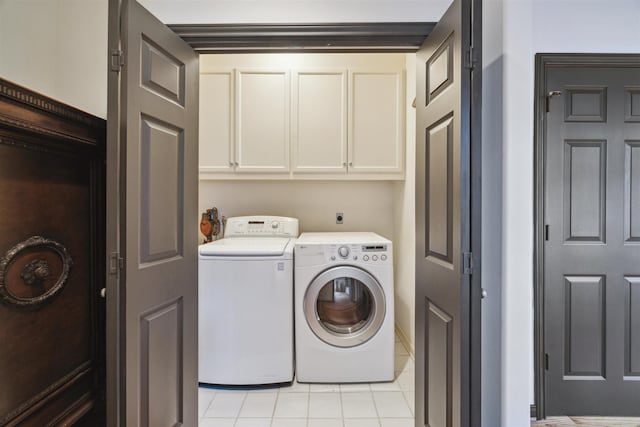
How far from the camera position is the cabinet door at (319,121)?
2863mm

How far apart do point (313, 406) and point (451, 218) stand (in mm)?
1581

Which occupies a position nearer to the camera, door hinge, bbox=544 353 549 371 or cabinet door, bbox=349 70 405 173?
door hinge, bbox=544 353 549 371

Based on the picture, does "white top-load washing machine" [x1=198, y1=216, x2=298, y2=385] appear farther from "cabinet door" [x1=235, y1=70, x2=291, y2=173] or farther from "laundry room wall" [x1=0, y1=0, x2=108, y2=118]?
"laundry room wall" [x1=0, y1=0, x2=108, y2=118]

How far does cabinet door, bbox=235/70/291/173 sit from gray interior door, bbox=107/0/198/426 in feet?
4.02

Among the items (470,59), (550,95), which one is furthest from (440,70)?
(550,95)

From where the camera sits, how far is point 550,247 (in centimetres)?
196

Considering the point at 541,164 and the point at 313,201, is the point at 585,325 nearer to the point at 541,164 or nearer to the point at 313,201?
the point at 541,164

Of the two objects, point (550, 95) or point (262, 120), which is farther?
point (262, 120)

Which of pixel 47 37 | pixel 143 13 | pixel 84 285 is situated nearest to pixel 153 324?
pixel 84 285

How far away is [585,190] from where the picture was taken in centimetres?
196

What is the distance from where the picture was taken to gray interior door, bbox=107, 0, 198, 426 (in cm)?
116

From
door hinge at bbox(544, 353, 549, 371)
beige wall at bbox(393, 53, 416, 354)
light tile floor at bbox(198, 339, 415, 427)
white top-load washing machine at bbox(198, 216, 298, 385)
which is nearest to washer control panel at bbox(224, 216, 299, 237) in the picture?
white top-load washing machine at bbox(198, 216, 298, 385)

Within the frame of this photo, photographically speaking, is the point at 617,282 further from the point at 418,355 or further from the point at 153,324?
the point at 153,324

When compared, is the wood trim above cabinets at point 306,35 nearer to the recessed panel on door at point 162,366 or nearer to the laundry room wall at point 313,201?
the recessed panel on door at point 162,366
